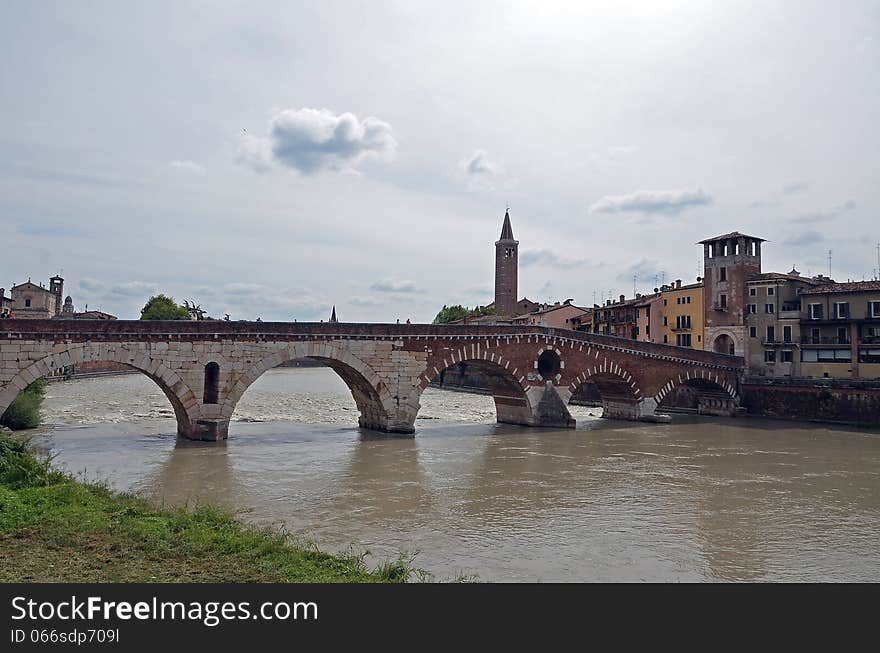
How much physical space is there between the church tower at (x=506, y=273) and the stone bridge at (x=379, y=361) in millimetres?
50753

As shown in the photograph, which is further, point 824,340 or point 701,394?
point 701,394

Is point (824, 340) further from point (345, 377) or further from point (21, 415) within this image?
point (21, 415)

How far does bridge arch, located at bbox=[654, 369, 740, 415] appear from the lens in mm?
39688

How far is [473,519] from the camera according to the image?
17.2 meters

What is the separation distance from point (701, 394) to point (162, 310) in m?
62.5

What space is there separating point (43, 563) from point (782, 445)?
29.1m

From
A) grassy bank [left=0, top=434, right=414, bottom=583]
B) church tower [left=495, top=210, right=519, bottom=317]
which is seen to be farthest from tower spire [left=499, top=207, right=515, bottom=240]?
grassy bank [left=0, top=434, right=414, bottom=583]

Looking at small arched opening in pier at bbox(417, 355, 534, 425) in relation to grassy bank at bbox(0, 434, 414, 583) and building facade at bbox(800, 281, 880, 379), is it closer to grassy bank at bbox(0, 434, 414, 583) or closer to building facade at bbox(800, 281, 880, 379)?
grassy bank at bbox(0, 434, 414, 583)

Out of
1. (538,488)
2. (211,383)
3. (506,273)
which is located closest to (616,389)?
(538,488)

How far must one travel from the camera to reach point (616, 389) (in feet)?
129
